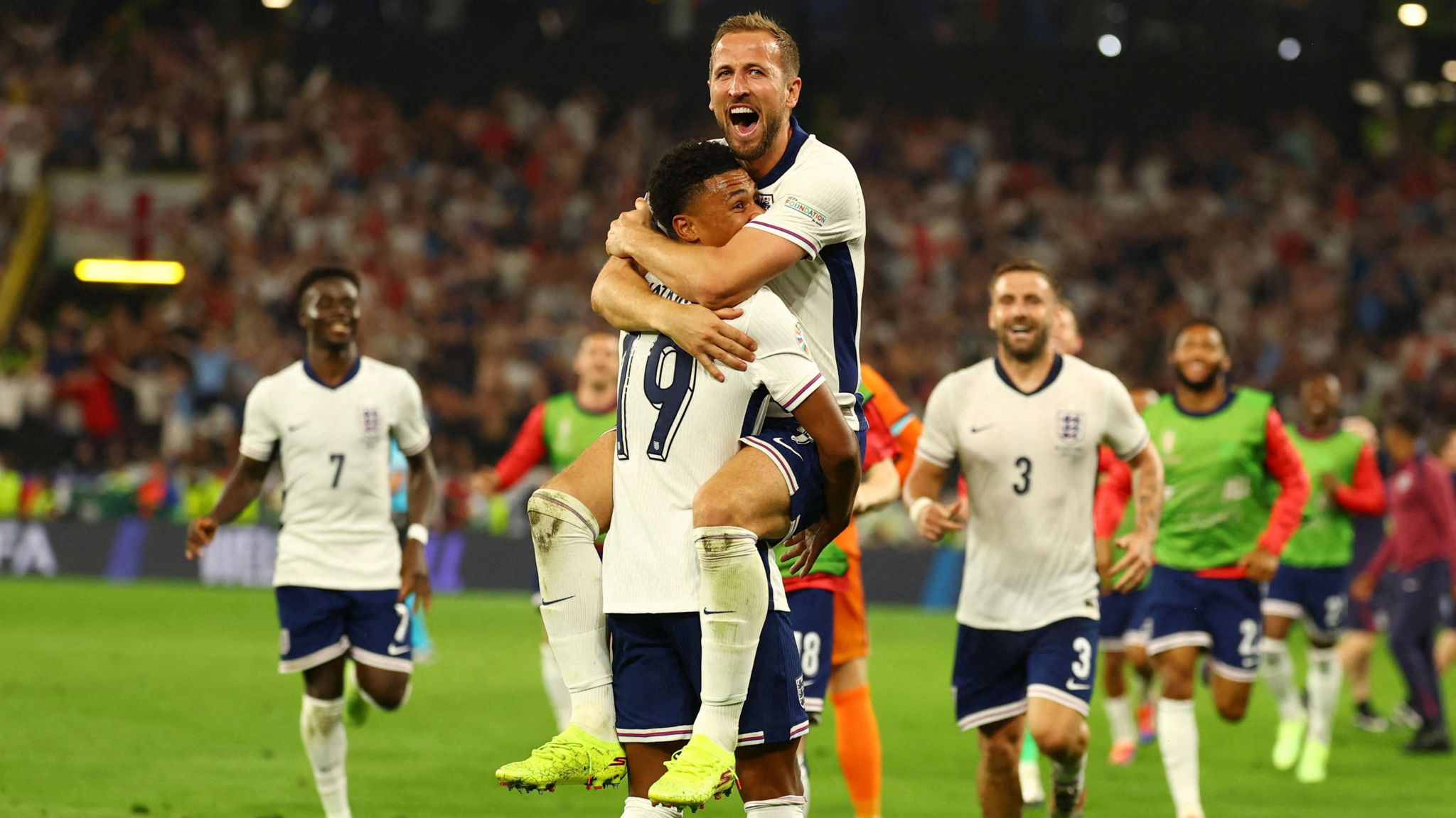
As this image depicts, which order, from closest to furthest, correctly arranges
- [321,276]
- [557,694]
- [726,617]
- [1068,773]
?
1. [726,617]
2. [1068,773]
3. [321,276]
4. [557,694]

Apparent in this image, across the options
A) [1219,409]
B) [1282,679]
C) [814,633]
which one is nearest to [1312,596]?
[1282,679]

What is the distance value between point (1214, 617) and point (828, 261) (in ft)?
16.3

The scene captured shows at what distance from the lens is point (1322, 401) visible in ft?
39.8

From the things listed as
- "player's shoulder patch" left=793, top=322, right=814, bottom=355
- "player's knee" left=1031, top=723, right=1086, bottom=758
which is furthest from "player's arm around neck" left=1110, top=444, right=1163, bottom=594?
"player's shoulder patch" left=793, top=322, right=814, bottom=355

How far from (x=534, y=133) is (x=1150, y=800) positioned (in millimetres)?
19440

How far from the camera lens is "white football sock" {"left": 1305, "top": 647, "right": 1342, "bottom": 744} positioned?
36.2 feet

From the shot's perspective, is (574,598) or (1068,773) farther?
(1068,773)

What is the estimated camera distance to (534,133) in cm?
2731

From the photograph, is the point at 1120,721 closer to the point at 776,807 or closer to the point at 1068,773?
the point at 1068,773

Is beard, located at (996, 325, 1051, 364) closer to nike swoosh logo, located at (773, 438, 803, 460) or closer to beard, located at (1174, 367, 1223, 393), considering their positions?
beard, located at (1174, 367, 1223, 393)

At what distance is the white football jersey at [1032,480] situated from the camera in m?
7.31

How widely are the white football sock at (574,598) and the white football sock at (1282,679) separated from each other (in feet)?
25.2

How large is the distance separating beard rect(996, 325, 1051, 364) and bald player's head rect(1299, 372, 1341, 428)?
203 inches

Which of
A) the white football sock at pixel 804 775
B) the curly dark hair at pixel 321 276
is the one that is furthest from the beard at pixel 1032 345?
the curly dark hair at pixel 321 276
